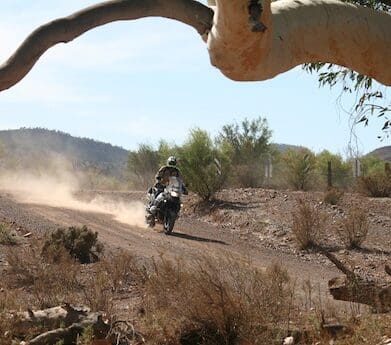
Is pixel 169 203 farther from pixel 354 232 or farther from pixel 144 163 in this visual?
pixel 144 163

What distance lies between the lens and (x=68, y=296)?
9594 mm

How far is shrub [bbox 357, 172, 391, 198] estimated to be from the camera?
1070 inches

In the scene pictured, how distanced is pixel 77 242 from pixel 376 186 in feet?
52.8

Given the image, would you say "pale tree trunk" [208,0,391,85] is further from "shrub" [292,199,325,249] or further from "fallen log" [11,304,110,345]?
"shrub" [292,199,325,249]

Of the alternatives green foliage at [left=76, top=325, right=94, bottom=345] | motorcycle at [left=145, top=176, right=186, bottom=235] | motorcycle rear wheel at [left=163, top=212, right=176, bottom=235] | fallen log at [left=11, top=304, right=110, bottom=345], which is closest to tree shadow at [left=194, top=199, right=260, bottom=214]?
motorcycle at [left=145, top=176, right=186, bottom=235]

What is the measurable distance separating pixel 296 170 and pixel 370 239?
2066 centimetres

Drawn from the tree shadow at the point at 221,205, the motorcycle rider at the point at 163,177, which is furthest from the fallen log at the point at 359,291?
the tree shadow at the point at 221,205

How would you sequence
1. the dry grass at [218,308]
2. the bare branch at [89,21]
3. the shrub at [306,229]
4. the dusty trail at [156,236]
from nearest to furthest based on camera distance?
the bare branch at [89,21]
the dry grass at [218,308]
the dusty trail at [156,236]
the shrub at [306,229]

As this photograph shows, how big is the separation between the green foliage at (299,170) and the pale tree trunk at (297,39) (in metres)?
33.7

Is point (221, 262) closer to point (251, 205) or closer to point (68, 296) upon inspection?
point (68, 296)

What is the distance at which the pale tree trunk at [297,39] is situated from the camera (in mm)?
3188

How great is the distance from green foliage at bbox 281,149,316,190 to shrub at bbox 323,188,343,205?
39.7ft

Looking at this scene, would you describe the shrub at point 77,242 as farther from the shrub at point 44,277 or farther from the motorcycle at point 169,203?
the motorcycle at point 169,203

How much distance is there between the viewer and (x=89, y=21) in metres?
3.04
